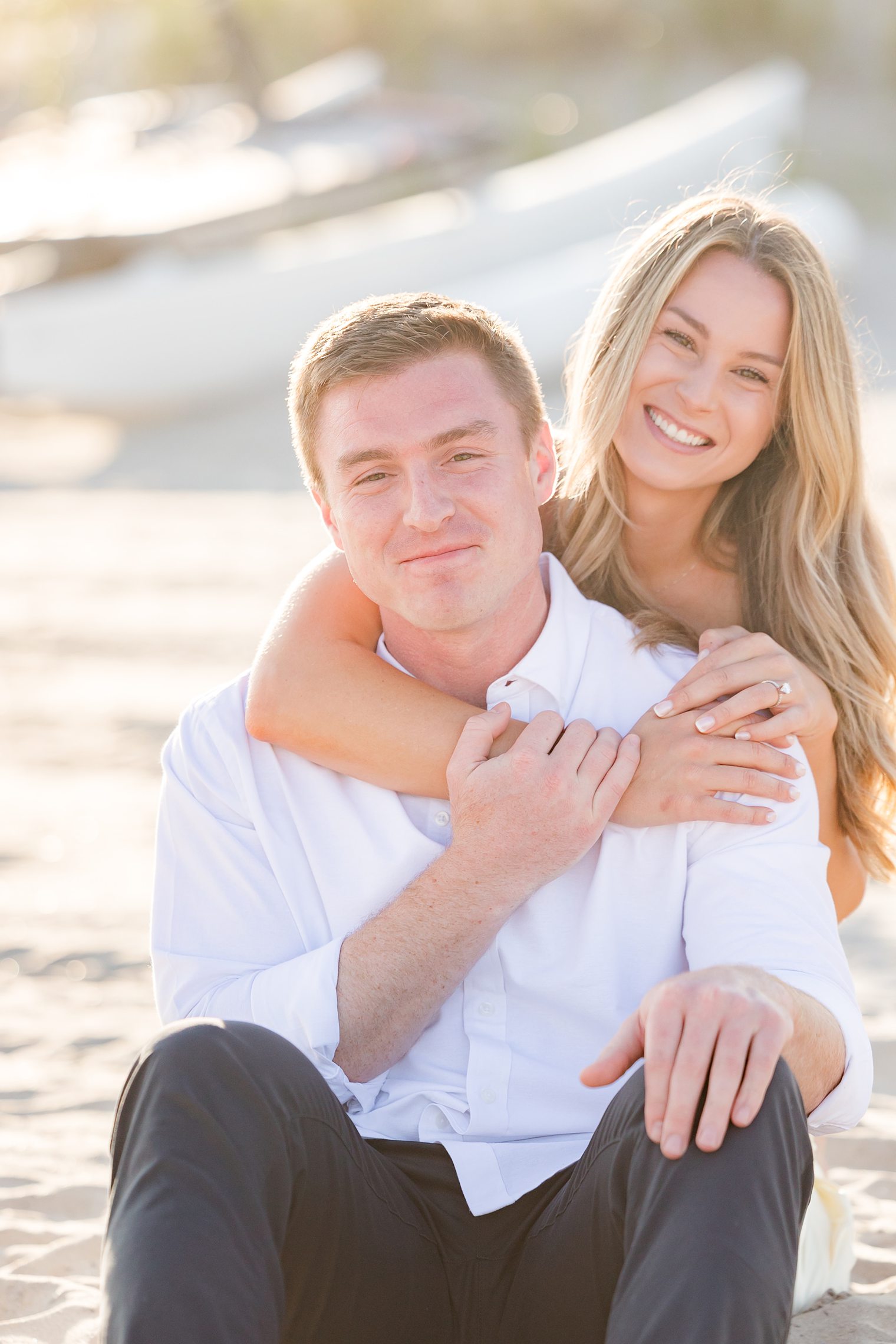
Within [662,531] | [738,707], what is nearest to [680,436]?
[662,531]

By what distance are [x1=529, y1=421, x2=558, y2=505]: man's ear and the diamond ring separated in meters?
0.44

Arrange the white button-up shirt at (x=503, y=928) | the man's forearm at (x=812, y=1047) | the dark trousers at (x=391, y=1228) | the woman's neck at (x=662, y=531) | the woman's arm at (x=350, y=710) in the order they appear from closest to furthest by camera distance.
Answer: the dark trousers at (x=391, y=1228)
the man's forearm at (x=812, y=1047)
the white button-up shirt at (x=503, y=928)
the woman's arm at (x=350, y=710)
the woman's neck at (x=662, y=531)

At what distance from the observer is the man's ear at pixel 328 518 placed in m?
2.22

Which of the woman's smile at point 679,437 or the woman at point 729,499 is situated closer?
the woman at point 729,499

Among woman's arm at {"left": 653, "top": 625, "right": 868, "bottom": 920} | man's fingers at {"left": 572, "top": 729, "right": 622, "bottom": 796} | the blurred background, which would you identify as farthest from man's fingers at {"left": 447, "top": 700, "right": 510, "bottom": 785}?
the blurred background

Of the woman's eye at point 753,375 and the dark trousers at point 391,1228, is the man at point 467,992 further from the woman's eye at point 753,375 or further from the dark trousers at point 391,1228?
the woman's eye at point 753,375

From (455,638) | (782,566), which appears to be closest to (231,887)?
(455,638)

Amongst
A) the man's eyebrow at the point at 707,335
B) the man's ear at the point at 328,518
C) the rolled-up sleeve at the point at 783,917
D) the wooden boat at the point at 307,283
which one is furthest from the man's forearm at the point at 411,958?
the wooden boat at the point at 307,283

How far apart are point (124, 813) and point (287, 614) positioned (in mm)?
2456

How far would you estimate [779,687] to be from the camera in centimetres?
214

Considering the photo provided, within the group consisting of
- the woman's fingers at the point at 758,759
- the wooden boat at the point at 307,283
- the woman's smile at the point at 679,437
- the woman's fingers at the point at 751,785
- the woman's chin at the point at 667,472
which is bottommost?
the woman's fingers at the point at 751,785

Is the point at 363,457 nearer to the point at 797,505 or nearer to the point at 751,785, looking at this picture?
the point at 751,785

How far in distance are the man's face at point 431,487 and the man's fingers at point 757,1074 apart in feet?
2.65

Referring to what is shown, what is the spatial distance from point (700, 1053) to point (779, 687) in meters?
0.75
